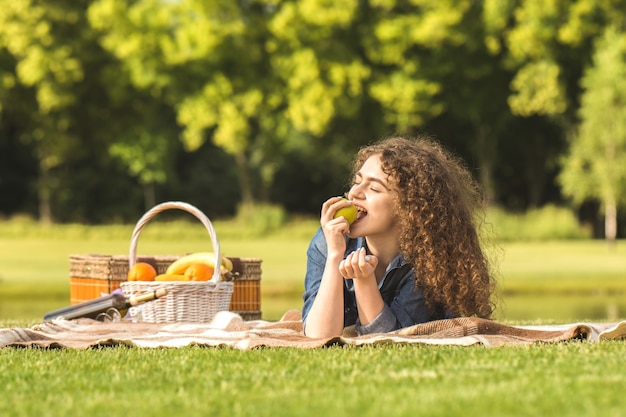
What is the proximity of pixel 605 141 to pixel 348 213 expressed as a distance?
2361 cm

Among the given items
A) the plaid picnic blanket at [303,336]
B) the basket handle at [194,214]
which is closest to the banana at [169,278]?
the basket handle at [194,214]

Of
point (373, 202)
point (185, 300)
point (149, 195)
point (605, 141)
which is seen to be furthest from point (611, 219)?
point (373, 202)

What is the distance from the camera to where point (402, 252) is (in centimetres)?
614

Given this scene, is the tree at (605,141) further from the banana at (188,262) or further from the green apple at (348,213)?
the green apple at (348,213)

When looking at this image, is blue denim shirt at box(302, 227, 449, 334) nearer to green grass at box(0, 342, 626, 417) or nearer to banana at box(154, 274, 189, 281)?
green grass at box(0, 342, 626, 417)

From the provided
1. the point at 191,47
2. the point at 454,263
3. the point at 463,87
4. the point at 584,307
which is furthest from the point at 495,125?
the point at 454,263

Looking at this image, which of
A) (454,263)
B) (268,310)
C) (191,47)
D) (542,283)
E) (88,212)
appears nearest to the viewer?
(454,263)

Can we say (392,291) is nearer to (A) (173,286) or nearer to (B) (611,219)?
(A) (173,286)

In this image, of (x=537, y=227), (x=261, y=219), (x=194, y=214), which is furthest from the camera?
(x=261, y=219)

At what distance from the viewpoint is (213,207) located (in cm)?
4347

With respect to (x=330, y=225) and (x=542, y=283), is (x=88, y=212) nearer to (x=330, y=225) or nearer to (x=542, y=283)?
(x=542, y=283)

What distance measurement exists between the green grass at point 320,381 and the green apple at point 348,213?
2.44 feet

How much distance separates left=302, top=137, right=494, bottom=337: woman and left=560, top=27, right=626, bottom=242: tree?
72.1ft

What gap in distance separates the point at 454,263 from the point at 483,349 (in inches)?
32.2
